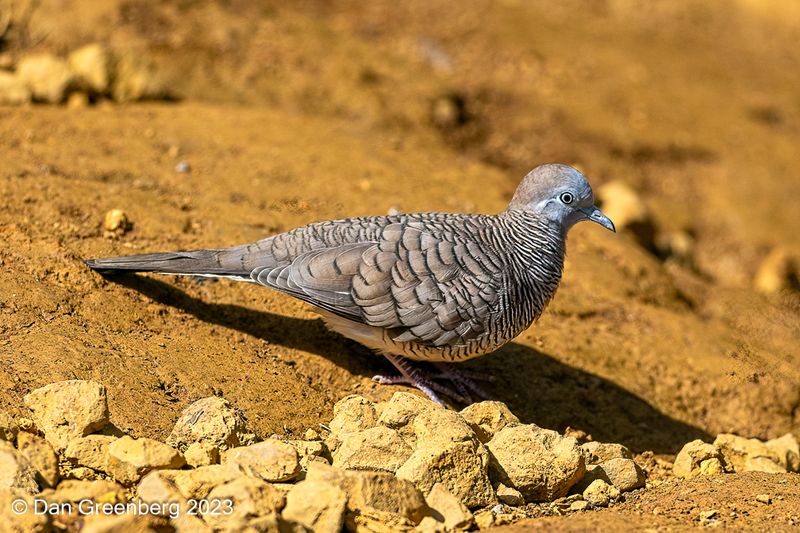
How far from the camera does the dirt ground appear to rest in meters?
5.35

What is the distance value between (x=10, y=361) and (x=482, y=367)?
123 inches

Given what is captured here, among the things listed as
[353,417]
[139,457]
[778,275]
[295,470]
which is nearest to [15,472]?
[139,457]

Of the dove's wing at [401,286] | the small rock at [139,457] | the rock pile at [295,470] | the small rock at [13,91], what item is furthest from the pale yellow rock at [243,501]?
the small rock at [13,91]

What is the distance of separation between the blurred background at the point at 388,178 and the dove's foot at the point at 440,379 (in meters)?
0.20

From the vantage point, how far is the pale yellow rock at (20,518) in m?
3.45

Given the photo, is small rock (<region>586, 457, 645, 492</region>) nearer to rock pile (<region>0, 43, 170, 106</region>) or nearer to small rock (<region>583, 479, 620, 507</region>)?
small rock (<region>583, 479, 620, 507</region>)

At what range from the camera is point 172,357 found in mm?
5352

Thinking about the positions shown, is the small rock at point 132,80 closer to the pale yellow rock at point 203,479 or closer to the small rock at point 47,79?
the small rock at point 47,79

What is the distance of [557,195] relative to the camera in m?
5.85

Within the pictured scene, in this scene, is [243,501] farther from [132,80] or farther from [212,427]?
[132,80]

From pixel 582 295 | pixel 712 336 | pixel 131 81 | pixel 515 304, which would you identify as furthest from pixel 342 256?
pixel 131 81

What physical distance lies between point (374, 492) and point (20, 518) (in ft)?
4.60

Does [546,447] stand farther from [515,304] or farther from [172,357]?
[172,357]

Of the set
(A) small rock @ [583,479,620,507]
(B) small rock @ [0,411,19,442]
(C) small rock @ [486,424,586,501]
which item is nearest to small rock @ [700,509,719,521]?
(A) small rock @ [583,479,620,507]
